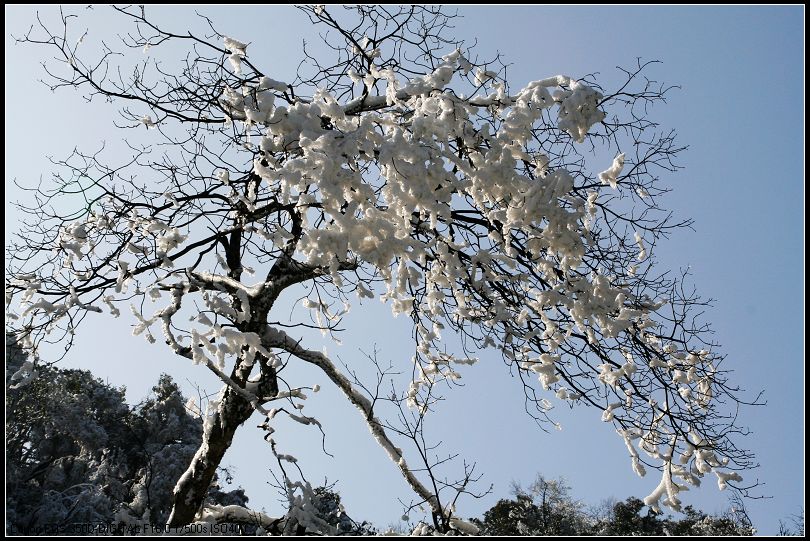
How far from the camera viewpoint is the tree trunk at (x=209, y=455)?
20.8ft

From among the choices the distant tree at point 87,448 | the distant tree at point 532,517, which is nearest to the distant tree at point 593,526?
the distant tree at point 532,517

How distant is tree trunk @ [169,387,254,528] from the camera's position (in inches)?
249

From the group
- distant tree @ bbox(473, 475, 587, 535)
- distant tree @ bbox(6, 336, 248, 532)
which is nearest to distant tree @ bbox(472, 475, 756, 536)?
distant tree @ bbox(473, 475, 587, 535)

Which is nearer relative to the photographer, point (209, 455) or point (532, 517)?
point (209, 455)

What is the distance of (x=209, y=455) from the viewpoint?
643 centimetres

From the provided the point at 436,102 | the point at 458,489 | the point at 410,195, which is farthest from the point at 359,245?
the point at 458,489

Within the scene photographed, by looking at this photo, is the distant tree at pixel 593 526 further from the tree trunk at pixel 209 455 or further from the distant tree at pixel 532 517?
the tree trunk at pixel 209 455

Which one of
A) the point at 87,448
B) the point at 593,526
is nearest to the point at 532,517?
the point at 593,526

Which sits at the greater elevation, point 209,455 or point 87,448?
point 87,448

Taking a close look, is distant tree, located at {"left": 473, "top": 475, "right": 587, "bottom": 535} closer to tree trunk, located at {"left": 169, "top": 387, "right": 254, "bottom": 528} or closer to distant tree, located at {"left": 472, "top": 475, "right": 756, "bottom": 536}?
distant tree, located at {"left": 472, "top": 475, "right": 756, "bottom": 536}

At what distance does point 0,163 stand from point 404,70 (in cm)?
348

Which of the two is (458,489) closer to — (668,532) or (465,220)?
(465,220)

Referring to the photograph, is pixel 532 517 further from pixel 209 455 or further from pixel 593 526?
pixel 209 455

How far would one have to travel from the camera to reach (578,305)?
189 inches
